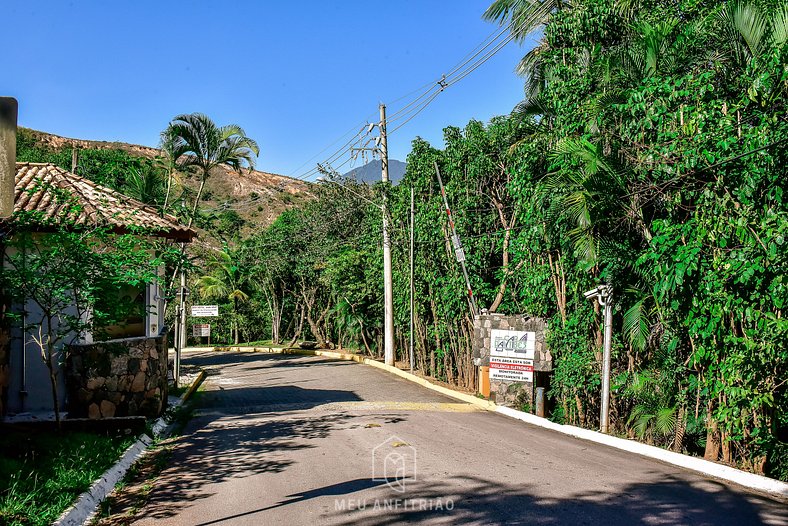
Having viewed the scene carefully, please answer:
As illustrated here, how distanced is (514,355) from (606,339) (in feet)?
10.7

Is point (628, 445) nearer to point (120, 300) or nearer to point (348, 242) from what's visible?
point (120, 300)

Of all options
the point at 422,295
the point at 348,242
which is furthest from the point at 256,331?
the point at 422,295

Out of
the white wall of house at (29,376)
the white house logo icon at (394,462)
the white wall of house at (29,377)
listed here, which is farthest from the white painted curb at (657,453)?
the white wall of house at (29,377)

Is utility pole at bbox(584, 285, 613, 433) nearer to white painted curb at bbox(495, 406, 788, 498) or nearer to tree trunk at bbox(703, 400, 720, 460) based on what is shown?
white painted curb at bbox(495, 406, 788, 498)

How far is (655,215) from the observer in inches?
458

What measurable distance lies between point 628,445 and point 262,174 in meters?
100

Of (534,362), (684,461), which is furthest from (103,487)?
(534,362)

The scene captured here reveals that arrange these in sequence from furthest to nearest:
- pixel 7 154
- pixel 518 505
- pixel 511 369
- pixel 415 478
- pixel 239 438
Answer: pixel 511 369, pixel 239 438, pixel 415 478, pixel 518 505, pixel 7 154

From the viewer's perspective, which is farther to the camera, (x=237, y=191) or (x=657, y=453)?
(x=237, y=191)

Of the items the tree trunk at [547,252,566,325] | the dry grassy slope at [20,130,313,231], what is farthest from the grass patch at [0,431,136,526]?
the dry grassy slope at [20,130,313,231]

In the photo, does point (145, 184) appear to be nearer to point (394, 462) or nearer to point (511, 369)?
point (511, 369)

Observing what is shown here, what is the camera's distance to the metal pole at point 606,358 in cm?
1183

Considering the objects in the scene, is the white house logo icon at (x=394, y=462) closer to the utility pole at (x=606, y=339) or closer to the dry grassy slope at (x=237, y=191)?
the utility pole at (x=606, y=339)

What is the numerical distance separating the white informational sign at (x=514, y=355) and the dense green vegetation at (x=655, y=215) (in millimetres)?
646
